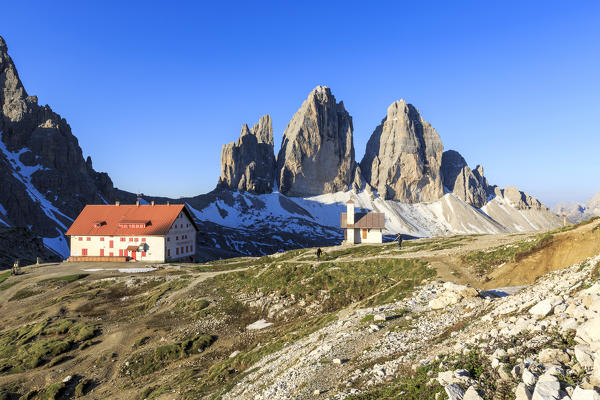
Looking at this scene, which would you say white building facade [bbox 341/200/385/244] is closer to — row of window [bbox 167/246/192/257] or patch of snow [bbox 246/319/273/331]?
row of window [bbox 167/246/192/257]

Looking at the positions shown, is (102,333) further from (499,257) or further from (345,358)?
(499,257)

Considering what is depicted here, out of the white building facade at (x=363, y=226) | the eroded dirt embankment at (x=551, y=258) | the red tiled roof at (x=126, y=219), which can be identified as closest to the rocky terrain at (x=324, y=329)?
the eroded dirt embankment at (x=551, y=258)

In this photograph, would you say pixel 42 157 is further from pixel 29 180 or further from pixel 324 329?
pixel 324 329

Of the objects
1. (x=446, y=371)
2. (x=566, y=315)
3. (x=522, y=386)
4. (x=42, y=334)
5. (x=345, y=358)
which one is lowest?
(x=42, y=334)

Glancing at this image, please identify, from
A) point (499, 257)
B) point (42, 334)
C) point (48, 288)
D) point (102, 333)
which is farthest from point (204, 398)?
point (48, 288)

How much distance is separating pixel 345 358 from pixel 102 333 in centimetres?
2786

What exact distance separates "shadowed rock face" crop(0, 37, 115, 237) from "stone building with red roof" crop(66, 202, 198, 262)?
87799mm

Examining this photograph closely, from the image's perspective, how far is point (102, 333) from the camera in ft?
111

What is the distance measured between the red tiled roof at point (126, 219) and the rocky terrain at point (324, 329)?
15.6 m

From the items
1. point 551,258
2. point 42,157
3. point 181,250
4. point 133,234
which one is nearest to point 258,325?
point 551,258

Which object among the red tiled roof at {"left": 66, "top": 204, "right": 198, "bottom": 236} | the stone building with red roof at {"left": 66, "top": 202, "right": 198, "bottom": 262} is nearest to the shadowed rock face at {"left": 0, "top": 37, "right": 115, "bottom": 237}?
the red tiled roof at {"left": 66, "top": 204, "right": 198, "bottom": 236}

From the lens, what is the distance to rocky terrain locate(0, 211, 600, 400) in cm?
1052

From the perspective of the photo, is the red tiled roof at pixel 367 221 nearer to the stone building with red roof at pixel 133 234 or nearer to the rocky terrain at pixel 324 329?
the rocky terrain at pixel 324 329

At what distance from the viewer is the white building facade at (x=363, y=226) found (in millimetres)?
74562
